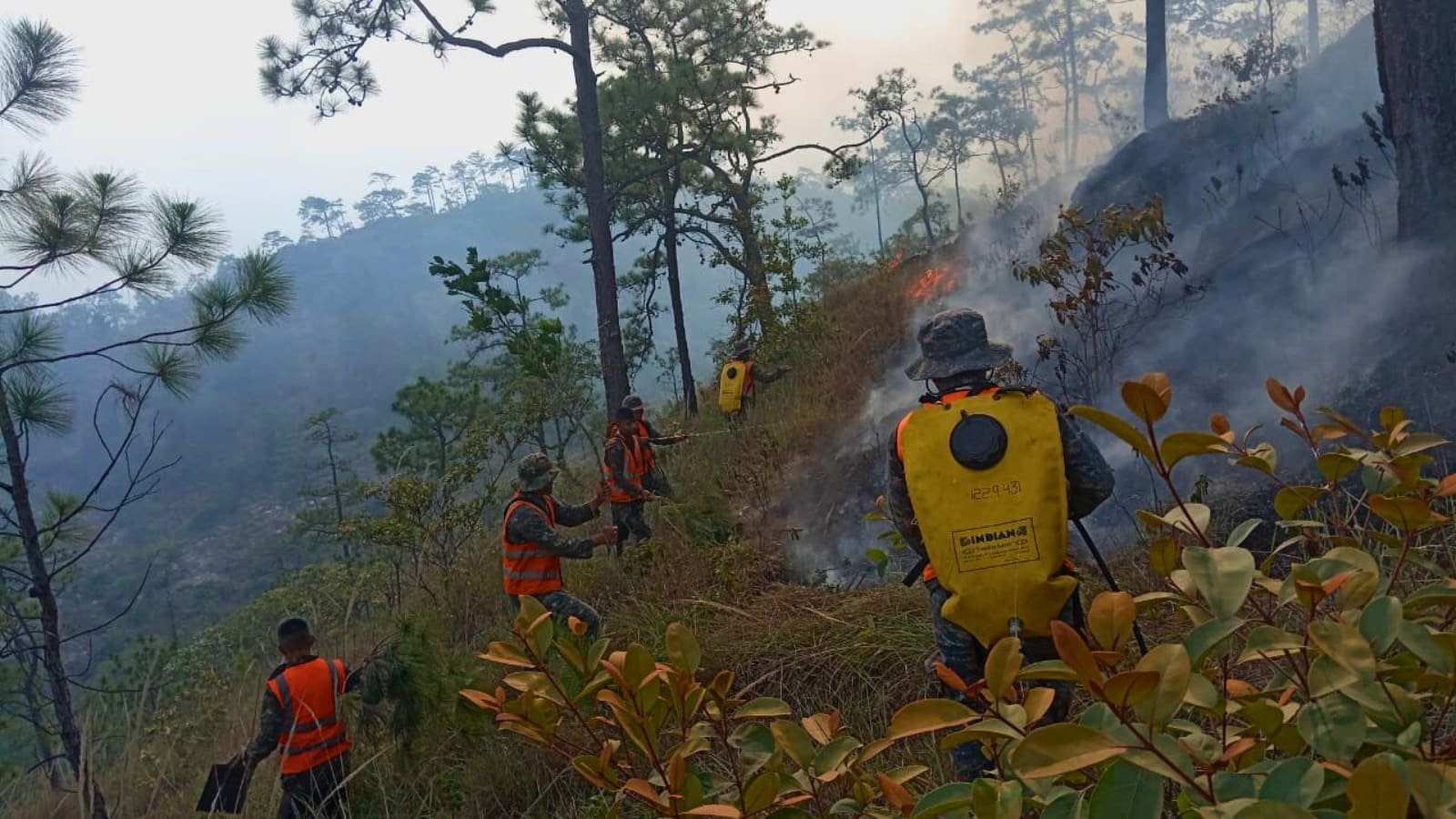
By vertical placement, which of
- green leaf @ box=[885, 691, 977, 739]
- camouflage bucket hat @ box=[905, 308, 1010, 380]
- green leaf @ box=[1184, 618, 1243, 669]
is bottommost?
green leaf @ box=[885, 691, 977, 739]

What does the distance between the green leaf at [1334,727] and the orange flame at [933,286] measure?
38.7ft

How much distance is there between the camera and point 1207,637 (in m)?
0.88

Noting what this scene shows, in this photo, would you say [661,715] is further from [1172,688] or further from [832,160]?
[832,160]

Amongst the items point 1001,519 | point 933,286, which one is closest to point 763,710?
point 1001,519

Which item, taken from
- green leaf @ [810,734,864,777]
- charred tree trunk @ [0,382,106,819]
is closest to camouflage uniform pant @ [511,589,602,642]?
charred tree trunk @ [0,382,106,819]

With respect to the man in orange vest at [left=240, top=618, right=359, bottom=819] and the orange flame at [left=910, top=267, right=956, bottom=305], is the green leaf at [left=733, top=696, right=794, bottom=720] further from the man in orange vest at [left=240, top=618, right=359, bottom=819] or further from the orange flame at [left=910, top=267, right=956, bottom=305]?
the orange flame at [left=910, top=267, right=956, bottom=305]

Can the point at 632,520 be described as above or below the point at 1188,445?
below

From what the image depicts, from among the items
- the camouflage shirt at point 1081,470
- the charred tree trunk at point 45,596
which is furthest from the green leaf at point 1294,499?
the charred tree trunk at point 45,596

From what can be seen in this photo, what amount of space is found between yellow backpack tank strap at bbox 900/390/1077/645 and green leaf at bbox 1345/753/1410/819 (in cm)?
187

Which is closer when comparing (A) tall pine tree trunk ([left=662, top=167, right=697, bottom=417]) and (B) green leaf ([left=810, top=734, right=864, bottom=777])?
(B) green leaf ([left=810, top=734, right=864, bottom=777])

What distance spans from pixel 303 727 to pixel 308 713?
0.09m

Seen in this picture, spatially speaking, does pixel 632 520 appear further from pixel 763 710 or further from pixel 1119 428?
pixel 1119 428

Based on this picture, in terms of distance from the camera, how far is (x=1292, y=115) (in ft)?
39.9

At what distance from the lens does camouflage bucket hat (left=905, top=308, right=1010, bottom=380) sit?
9.37ft
